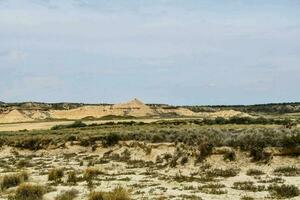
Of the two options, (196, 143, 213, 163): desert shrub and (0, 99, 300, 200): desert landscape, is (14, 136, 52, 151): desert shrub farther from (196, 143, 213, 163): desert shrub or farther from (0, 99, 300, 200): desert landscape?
(196, 143, 213, 163): desert shrub

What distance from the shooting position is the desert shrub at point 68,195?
20.9 metres

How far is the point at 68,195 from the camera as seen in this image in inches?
840

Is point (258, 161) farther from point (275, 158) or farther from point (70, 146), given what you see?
point (70, 146)

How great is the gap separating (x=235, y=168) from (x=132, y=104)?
11186cm

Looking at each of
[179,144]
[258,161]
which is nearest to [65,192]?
[258,161]

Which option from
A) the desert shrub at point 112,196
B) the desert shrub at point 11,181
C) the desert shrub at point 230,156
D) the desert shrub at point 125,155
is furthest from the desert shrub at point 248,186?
the desert shrub at point 125,155

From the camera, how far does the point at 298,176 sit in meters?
25.2

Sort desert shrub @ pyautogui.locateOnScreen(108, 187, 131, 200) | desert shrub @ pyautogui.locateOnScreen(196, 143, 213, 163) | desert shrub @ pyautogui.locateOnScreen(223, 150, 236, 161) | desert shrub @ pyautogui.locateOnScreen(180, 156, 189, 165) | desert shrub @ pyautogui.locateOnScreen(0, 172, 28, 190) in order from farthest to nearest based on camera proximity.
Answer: desert shrub @ pyautogui.locateOnScreen(180, 156, 189, 165), desert shrub @ pyautogui.locateOnScreen(196, 143, 213, 163), desert shrub @ pyautogui.locateOnScreen(223, 150, 236, 161), desert shrub @ pyautogui.locateOnScreen(0, 172, 28, 190), desert shrub @ pyautogui.locateOnScreen(108, 187, 131, 200)

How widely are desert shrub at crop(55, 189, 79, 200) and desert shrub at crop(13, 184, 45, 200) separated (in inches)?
30.8

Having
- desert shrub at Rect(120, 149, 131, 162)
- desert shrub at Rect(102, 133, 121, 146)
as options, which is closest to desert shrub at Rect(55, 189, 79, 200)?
desert shrub at Rect(120, 149, 131, 162)

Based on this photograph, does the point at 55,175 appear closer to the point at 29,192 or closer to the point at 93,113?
the point at 29,192

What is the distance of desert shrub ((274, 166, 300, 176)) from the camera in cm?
2609

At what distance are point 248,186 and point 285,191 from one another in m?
2.16

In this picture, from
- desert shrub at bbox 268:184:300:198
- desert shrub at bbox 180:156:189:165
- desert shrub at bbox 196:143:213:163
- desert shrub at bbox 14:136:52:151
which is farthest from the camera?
desert shrub at bbox 14:136:52:151
